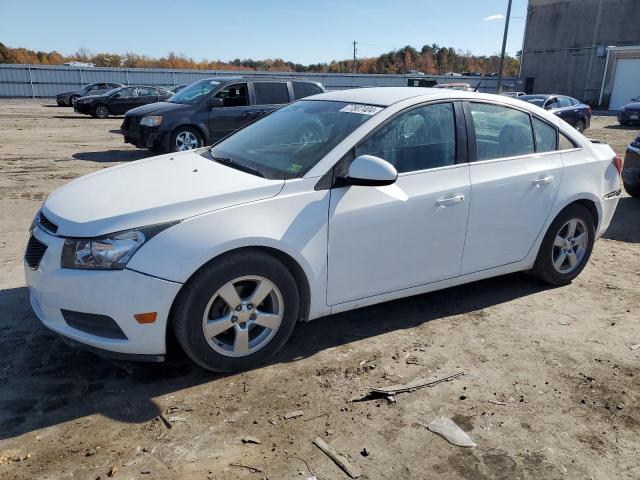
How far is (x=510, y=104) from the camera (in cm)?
443

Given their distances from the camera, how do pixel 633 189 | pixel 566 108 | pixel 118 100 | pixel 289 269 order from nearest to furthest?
pixel 289 269 → pixel 633 189 → pixel 566 108 → pixel 118 100

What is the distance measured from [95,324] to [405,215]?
2058 mm

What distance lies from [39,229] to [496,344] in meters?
3.15

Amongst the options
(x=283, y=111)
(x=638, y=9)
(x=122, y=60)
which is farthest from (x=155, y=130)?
(x=122, y=60)

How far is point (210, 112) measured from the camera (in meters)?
11.2

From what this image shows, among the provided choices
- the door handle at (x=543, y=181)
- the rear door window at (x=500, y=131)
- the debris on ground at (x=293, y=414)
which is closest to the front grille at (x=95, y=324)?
the debris on ground at (x=293, y=414)

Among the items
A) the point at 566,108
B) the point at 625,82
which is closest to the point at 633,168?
the point at 566,108

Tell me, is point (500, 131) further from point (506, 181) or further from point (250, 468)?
point (250, 468)

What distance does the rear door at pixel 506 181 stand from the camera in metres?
4.04

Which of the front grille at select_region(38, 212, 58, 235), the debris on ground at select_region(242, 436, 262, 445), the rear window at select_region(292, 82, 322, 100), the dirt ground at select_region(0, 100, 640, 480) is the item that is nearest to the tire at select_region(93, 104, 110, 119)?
the rear window at select_region(292, 82, 322, 100)

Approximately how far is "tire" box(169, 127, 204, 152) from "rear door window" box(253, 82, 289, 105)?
1498 millimetres

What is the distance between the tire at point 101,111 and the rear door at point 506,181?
71.7 ft

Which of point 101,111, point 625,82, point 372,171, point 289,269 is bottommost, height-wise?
point 101,111

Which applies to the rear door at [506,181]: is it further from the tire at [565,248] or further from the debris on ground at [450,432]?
the debris on ground at [450,432]
